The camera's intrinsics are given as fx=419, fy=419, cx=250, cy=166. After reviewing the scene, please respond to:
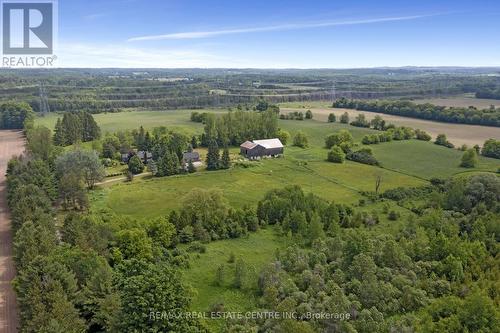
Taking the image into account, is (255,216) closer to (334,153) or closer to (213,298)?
(213,298)

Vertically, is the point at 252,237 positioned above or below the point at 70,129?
below

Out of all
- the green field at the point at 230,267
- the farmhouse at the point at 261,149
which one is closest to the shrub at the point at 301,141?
the farmhouse at the point at 261,149

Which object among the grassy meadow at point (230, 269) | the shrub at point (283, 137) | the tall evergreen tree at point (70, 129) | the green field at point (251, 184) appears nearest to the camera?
the grassy meadow at point (230, 269)

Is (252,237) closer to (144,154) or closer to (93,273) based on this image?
(93,273)

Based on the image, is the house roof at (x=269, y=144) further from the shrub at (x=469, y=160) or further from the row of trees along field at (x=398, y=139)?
the shrub at (x=469, y=160)

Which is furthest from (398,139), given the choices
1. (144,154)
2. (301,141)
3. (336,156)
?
(144,154)
